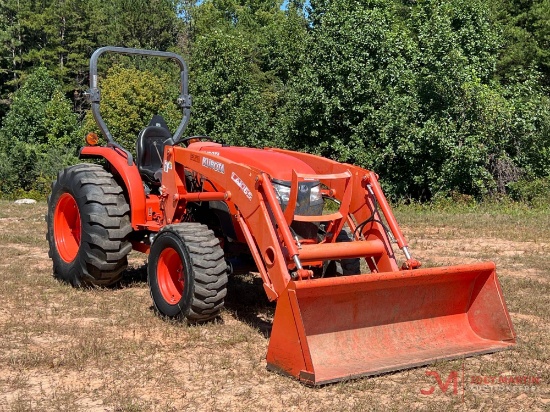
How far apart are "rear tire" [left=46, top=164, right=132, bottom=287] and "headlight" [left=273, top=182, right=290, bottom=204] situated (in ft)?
6.22

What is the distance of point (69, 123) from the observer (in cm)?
4294

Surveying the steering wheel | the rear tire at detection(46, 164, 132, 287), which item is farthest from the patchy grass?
the steering wheel

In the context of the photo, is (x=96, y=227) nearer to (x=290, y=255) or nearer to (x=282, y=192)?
(x=282, y=192)

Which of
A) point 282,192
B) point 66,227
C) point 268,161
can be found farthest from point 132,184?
point 282,192

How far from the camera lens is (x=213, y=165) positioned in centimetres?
658

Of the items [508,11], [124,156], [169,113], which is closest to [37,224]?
[124,156]

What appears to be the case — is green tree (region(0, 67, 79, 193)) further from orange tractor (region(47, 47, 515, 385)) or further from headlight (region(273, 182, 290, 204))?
headlight (region(273, 182, 290, 204))

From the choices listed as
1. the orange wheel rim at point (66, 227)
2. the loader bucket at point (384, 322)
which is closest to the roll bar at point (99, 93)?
the orange wheel rim at point (66, 227)

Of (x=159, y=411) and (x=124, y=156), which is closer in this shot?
(x=159, y=411)

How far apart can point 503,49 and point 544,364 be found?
→ 30201 mm

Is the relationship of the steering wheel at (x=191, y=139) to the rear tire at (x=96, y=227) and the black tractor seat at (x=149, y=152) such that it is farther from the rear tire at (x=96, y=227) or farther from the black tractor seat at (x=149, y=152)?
the rear tire at (x=96, y=227)

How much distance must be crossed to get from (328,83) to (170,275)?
2026 centimetres

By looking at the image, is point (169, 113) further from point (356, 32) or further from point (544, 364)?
point (544, 364)

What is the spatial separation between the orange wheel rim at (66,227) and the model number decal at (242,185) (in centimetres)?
274
